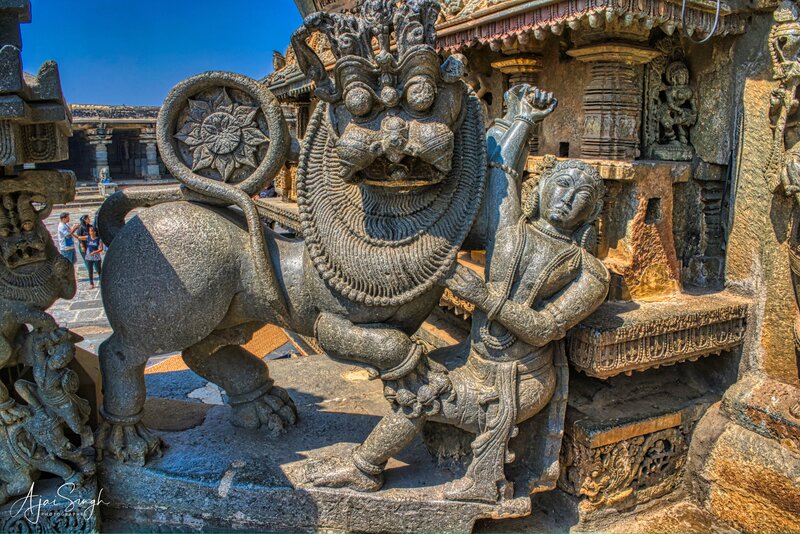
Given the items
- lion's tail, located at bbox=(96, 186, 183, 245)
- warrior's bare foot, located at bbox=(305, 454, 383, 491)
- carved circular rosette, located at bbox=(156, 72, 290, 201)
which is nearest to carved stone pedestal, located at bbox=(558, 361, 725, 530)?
warrior's bare foot, located at bbox=(305, 454, 383, 491)

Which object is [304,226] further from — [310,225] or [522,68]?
[522,68]

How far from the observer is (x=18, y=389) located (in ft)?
9.25

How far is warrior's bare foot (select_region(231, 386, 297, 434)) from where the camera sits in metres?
3.42

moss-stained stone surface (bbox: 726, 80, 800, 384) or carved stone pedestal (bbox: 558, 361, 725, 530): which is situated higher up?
moss-stained stone surface (bbox: 726, 80, 800, 384)

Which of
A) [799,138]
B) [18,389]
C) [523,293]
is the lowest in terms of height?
[18,389]

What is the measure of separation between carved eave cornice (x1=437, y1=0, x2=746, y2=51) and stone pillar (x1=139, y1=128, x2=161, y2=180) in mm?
24261

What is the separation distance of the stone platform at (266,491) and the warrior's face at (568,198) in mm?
1284

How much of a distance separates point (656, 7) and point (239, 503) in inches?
123

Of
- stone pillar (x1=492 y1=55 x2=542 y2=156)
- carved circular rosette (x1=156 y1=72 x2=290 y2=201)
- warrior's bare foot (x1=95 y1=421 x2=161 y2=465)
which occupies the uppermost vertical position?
stone pillar (x1=492 y1=55 x2=542 y2=156)

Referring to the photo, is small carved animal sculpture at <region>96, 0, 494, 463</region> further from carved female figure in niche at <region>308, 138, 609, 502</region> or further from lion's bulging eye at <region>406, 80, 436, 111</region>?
carved female figure in niche at <region>308, 138, 609, 502</region>

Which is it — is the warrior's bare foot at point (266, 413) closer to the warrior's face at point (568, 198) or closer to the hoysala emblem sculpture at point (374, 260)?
the hoysala emblem sculpture at point (374, 260)

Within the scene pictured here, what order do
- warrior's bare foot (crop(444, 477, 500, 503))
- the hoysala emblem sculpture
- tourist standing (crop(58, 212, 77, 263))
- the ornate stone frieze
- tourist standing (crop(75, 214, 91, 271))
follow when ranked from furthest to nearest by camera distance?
tourist standing (crop(75, 214, 91, 271))
tourist standing (crop(58, 212, 77, 263))
the ornate stone frieze
warrior's bare foot (crop(444, 477, 500, 503))
the hoysala emblem sculpture

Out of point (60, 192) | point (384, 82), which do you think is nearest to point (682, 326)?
point (384, 82)

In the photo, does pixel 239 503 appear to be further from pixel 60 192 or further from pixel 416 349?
pixel 60 192
